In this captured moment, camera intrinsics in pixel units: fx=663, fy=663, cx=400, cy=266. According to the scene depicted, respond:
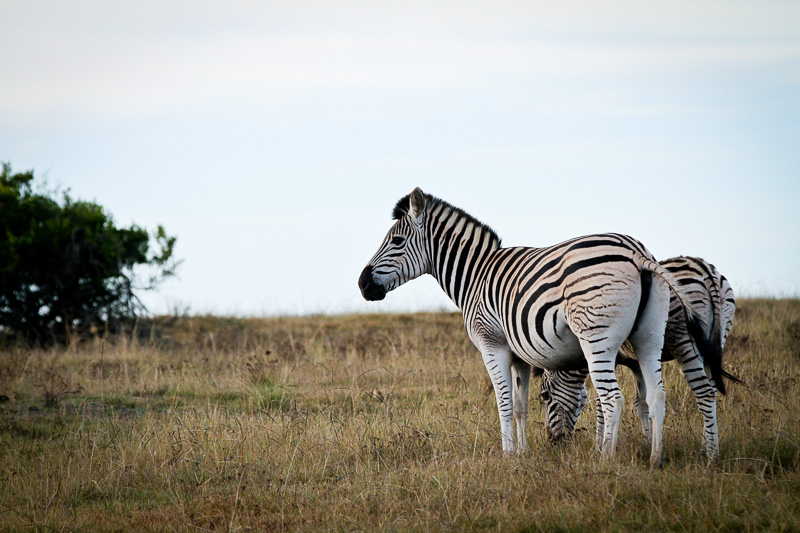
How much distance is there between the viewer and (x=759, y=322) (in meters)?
13.4

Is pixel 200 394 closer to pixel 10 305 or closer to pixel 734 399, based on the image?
pixel 734 399

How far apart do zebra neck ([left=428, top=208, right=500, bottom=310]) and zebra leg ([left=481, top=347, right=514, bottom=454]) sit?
754 millimetres

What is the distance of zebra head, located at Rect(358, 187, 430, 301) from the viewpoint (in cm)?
750

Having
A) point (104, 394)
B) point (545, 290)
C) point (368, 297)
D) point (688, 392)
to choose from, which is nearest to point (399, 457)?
point (368, 297)

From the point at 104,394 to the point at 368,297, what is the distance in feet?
17.7

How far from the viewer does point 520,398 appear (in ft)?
23.1

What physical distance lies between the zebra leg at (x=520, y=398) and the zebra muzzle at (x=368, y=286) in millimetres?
1698

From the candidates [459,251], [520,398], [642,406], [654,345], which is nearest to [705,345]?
[654,345]

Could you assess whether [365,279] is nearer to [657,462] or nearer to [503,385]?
[503,385]

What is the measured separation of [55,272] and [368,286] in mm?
12511

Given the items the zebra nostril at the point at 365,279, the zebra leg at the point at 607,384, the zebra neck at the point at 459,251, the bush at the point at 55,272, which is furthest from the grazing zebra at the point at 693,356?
the bush at the point at 55,272

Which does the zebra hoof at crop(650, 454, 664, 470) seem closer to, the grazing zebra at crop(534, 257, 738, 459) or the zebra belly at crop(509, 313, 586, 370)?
the grazing zebra at crop(534, 257, 738, 459)

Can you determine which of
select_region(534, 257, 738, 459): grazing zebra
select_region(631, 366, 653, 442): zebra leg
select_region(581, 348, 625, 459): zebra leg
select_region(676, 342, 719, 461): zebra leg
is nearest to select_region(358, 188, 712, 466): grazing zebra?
select_region(581, 348, 625, 459): zebra leg

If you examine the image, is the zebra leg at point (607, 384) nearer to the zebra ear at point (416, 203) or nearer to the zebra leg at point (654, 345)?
the zebra leg at point (654, 345)
